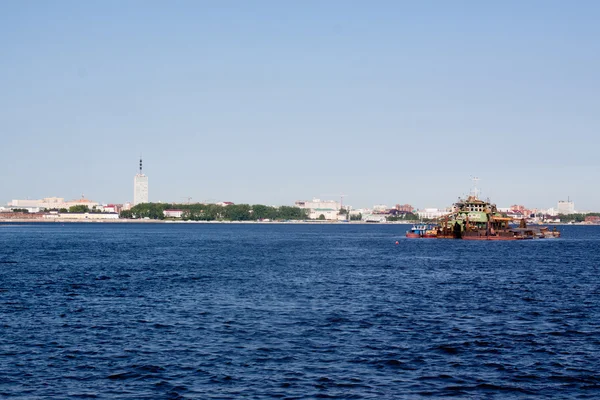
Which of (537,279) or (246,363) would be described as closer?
(246,363)

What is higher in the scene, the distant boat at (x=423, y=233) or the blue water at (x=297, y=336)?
the distant boat at (x=423, y=233)

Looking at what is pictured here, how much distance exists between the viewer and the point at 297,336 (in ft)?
109

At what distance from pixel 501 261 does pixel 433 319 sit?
5004cm

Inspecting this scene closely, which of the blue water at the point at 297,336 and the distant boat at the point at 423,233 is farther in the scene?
the distant boat at the point at 423,233

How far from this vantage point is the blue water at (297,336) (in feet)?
82.3

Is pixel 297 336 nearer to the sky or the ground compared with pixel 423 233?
nearer to the ground

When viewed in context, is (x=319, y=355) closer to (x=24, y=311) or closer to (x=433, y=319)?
(x=433, y=319)

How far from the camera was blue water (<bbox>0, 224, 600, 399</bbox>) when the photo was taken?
25.1 meters

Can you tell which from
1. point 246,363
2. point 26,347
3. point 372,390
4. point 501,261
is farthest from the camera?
point 501,261

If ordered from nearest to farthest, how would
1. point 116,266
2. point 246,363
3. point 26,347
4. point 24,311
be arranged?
1. point 246,363
2. point 26,347
3. point 24,311
4. point 116,266

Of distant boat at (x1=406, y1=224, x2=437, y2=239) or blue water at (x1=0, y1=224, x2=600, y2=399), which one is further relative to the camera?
distant boat at (x1=406, y1=224, x2=437, y2=239)

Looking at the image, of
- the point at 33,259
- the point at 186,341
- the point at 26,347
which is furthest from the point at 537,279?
the point at 33,259

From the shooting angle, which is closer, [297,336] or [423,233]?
[297,336]

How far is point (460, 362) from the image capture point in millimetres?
28281
